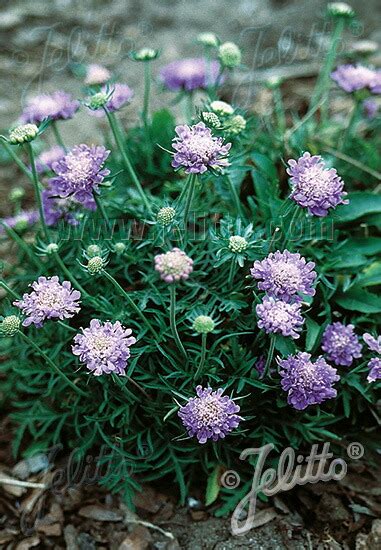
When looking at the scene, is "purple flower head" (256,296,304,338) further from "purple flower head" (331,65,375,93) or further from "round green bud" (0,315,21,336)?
"purple flower head" (331,65,375,93)

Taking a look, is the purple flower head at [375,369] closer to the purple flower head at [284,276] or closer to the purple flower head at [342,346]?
the purple flower head at [342,346]

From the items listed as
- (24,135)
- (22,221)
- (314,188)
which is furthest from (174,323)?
(22,221)

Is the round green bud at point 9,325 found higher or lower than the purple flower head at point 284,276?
lower

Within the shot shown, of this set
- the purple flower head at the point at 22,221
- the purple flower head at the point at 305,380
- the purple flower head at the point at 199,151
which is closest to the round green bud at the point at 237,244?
the purple flower head at the point at 199,151

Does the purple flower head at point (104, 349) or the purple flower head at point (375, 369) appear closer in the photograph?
the purple flower head at point (104, 349)

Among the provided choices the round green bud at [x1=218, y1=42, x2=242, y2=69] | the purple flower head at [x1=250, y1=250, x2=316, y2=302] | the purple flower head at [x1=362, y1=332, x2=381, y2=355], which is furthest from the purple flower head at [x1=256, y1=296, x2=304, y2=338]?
the round green bud at [x1=218, y1=42, x2=242, y2=69]

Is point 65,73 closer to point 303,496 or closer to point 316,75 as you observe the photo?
point 316,75
